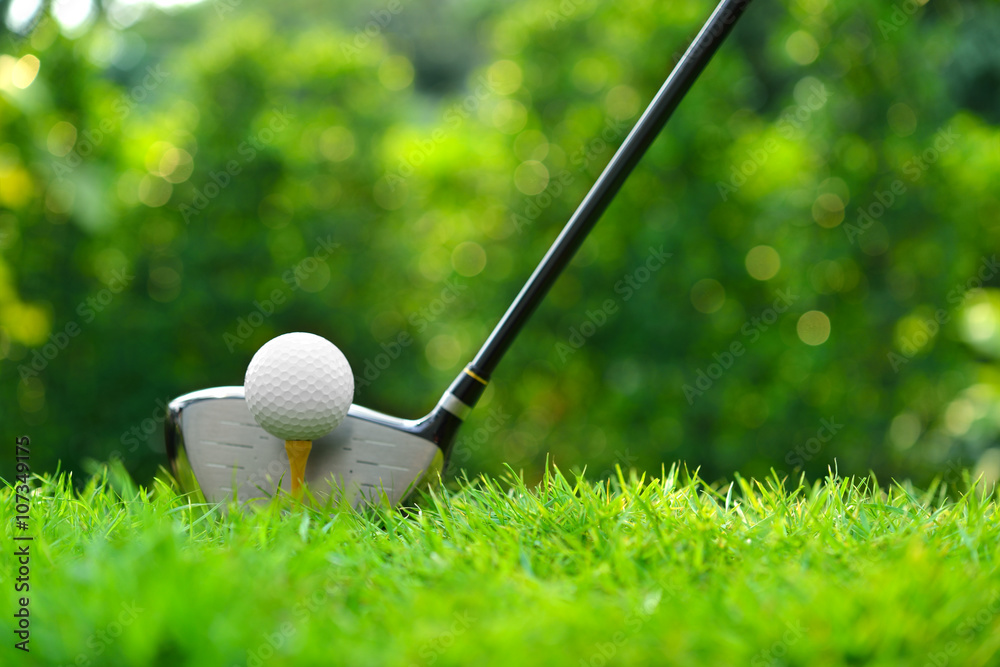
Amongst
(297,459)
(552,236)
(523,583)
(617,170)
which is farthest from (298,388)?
(552,236)

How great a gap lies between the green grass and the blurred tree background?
4.17 meters

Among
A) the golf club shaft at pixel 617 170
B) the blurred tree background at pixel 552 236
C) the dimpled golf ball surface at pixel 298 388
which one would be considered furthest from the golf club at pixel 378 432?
the blurred tree background at pixel 552 236

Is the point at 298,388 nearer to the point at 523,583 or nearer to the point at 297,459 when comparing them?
the point at 297,459

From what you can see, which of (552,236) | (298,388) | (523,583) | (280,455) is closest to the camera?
(523,583)

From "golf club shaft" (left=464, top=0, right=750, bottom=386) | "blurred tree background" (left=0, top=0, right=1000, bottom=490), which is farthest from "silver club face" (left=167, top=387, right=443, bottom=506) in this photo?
"blurred tree background" (left=0, top=0, right=1000, bottom=490)

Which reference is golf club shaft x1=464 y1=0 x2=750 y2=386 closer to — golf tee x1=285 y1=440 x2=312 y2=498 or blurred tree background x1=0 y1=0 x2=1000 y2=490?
golf tee x1=285 y1=440 x2=312 y2=498

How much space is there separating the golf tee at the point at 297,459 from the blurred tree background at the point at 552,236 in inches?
168

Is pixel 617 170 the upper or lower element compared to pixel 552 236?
upper

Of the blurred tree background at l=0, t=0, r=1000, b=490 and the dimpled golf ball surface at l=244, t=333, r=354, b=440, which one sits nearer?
the dimpled golf ball surface at l=244, t=333, r=354, b=440

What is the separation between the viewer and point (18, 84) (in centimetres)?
577

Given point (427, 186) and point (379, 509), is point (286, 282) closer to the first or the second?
point (427, 186)

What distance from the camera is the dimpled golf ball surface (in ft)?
5.21

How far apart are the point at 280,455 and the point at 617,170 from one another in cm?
101

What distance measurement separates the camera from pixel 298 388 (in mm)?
1583
